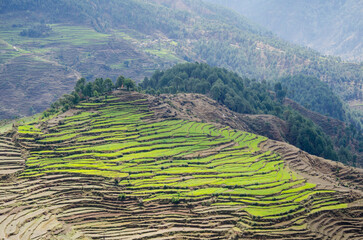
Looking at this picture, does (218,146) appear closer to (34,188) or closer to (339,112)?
(34,188)

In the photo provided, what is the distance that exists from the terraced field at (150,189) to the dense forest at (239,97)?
100 ft

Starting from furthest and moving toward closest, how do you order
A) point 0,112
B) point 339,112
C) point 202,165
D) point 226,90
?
point 339,112
point 0,112
point 226,90
point 202,165

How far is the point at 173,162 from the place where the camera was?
69.9 metres

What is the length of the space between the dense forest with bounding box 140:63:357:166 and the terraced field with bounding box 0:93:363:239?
Answer: 100 feet

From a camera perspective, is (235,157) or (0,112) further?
(0,112)

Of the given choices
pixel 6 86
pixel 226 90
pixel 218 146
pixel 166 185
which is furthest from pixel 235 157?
pixel 6 86

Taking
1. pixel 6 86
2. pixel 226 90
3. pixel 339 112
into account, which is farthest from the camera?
pixel 339 112

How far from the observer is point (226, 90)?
383ft

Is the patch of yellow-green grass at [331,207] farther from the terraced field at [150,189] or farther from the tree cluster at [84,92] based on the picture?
the tree cluster at [84,92]

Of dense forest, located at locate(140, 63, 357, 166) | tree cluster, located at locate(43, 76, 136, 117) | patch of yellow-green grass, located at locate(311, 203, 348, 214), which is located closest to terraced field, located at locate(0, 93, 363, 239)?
patch of yellow-green grass, located at locate(311, 203, 348, 214)

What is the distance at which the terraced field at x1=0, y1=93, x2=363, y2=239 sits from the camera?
53.8 m

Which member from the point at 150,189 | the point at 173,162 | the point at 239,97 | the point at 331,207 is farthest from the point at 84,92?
the point at 331,207

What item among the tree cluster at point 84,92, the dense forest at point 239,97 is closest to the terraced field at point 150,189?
the tree cluster at point 84,92

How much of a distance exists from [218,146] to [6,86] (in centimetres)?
11443
